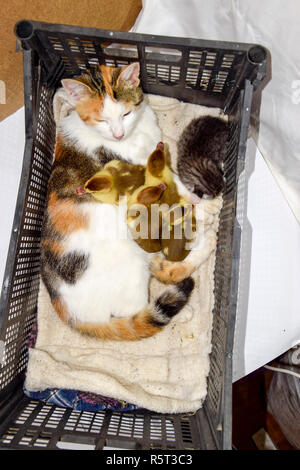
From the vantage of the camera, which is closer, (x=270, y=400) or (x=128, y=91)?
(x=128, y=91)

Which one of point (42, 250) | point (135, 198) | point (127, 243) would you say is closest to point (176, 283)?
point (127, 243)

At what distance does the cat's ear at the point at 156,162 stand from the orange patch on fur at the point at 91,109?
0.27 metres

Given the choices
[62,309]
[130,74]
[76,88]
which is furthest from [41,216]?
[130,74]

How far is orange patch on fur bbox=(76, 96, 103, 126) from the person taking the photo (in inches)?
53.7

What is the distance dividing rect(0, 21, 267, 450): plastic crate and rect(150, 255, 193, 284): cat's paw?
6.0 inches

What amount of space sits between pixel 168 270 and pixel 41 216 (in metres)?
0.59

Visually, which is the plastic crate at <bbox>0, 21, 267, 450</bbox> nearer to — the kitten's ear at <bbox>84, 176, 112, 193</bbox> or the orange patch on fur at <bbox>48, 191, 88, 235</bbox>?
the orange patch on fur at <bbox>48, 191, 88, 235</bbox>

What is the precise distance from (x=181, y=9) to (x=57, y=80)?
24.7 inches

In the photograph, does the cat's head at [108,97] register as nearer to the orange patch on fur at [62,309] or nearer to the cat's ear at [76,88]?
the cat's ear at [76,88]

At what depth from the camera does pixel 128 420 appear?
1.44m

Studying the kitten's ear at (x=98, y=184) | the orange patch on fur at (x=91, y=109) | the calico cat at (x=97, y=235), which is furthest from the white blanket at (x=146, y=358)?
the kitten's ear at (x=98, y=184)

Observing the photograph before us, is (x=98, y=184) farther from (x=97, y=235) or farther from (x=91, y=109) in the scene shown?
(x=91, y=109)

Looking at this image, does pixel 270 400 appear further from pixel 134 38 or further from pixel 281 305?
pixel 134 38

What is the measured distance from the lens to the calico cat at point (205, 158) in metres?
→ 1.54
